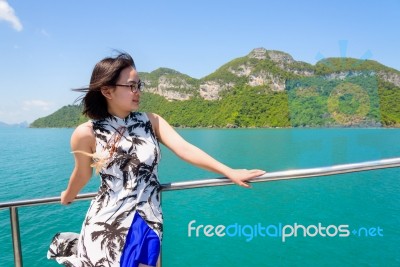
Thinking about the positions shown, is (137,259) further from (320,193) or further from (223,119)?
(223,119)

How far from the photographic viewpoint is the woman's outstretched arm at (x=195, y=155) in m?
1.46

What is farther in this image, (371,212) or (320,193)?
(320,193)

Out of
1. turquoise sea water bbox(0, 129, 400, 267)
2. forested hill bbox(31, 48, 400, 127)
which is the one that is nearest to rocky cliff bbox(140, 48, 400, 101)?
forested hill bbox(31, 48, 400, 127)

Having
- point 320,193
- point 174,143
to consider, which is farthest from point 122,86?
point 320,193

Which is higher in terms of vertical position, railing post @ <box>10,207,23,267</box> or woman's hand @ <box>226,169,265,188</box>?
woman's hand @ <box>226,169,265,188</box>

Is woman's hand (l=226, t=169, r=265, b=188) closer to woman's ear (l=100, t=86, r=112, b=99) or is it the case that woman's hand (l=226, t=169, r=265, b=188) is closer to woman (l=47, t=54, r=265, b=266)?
woman (l=47, t=54, r=265, b=266)

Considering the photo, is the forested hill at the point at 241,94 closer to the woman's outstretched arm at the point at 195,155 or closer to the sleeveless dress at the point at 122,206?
the woman's outstretched arm at the point at 195,155

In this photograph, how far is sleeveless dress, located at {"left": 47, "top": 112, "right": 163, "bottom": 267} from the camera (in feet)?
4.25

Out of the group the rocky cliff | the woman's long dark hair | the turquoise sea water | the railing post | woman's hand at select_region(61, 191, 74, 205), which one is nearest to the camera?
the woman's long dark hair

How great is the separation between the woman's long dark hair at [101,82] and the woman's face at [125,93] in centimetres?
2

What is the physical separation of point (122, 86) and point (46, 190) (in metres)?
24.6

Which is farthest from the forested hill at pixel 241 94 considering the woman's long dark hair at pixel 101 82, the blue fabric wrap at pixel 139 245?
the blue fabric wrap at pixel 139 245

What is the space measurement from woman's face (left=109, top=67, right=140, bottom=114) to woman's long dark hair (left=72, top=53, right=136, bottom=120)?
0.9 inches

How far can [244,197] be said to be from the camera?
21891 millimetres
